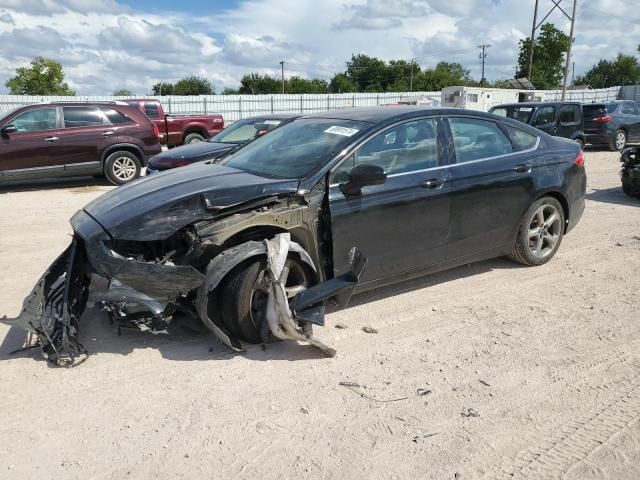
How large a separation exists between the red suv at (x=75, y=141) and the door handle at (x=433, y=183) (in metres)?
8.75

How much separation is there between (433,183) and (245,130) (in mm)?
7022

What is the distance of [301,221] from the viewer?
13.3ft

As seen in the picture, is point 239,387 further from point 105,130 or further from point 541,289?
point 105,130

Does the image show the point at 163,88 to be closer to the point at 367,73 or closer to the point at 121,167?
the point at 367,73

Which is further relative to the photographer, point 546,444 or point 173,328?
point 173,328

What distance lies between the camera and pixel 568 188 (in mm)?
5707

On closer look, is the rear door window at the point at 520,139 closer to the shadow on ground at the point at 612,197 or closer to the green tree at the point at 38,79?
the shadow on ground at the point at 612,197

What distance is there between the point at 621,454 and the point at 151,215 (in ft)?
10.1

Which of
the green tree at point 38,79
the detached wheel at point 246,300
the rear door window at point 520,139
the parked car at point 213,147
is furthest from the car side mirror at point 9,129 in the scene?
the green tree at point 38,79

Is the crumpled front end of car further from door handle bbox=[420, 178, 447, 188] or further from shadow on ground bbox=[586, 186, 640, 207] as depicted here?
shadow on ground bbox=[586, 186, 640, 207]

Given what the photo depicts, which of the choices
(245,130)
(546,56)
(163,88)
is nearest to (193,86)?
(163,88)

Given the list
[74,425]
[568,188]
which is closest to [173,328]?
[74,425]

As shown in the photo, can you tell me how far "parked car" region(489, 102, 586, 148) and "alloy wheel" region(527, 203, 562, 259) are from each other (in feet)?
33.7

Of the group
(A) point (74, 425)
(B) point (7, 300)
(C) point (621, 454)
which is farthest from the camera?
(B) point (7, 300)
